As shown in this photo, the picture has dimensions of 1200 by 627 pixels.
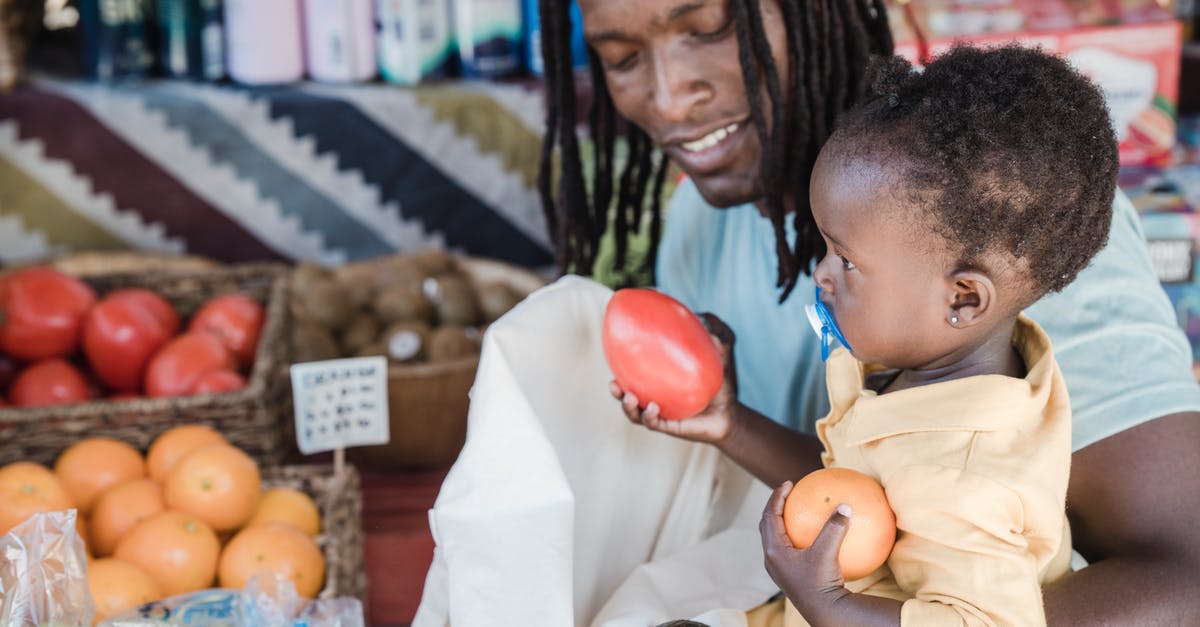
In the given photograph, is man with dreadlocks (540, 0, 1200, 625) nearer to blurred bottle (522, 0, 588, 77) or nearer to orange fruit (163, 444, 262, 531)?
orange fruit (163, 444, 262, 531)

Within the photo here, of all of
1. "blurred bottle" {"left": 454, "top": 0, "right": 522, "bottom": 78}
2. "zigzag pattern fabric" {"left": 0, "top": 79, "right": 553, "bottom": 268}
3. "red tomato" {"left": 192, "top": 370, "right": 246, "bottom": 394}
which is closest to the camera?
"red tomato" {"left": 192, "top": 370, "right": 246, "bottom": 394}

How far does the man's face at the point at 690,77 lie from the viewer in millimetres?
1379

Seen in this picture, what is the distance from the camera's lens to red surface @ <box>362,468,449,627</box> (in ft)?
6.09

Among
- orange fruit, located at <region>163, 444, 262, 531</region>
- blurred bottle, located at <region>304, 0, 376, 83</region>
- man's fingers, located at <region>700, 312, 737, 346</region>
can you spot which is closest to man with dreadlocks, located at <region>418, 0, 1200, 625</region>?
man's fingers, located at <region>700, 312, 737, 346</region>

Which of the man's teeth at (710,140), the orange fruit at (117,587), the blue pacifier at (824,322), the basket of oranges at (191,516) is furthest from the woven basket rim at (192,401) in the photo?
the blue pacifier at (824,322)

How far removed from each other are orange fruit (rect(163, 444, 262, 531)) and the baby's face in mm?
888

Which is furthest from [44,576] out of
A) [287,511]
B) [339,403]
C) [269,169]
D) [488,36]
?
[488,36]

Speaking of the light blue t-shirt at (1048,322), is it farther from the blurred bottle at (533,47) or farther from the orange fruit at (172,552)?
the blurred bottle at (533,47)

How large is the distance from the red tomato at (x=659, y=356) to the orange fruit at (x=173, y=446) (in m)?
0.78

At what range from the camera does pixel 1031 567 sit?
1004 millimetres

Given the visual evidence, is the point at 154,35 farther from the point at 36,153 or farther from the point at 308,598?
the point at 308,598

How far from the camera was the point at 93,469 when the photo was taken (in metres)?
1.66

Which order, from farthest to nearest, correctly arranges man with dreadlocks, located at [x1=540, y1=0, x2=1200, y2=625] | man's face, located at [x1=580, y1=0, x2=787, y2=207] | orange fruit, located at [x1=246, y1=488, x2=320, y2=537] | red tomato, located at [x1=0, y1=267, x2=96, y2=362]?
red tomato, located at [x1=0, y1=267, x2=96, y2=362]
orange fruit, located at [x1=246, y1=488, x2=320, y2=537]
man's face, located at [x1=580, y1=0, x2=787, y2=207]
man with dreadlocks, located at [x1=540, y1=0, x2=1200, y2=625]

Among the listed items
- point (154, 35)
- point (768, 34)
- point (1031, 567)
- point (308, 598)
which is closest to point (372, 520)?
point (308, 598)
